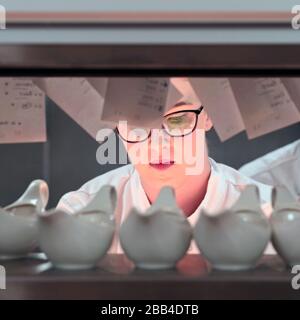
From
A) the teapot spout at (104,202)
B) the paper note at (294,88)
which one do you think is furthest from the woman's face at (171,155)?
the teapot spout at (104,202)

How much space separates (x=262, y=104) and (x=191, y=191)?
92 centimetres

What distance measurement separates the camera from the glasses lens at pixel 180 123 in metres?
A: 1.49

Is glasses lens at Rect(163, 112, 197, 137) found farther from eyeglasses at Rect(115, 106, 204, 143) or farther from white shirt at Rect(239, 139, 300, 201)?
white shirt at Rect(239, 139, 300, 201)

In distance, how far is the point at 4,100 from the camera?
95 cm

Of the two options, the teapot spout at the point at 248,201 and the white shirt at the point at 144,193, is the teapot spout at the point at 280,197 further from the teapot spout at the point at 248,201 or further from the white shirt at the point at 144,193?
the white shirt at the point at 144,193

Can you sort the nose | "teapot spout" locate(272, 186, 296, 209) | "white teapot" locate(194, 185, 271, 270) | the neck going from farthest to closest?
the neck
the nose
"teapot spout" locate(272, 186, 296, 209)
"white teapot" locate(194, 185, 271, 270)

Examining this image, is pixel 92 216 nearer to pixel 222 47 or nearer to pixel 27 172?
pixel 222 47

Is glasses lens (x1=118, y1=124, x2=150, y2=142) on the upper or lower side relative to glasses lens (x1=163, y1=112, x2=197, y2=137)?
lower

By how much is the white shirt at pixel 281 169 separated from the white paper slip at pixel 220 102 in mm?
989

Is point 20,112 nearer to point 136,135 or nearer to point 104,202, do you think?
point 104,202

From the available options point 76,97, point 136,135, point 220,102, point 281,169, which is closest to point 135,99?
point 220,102

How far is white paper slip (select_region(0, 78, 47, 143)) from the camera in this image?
Answer: 3.07ft

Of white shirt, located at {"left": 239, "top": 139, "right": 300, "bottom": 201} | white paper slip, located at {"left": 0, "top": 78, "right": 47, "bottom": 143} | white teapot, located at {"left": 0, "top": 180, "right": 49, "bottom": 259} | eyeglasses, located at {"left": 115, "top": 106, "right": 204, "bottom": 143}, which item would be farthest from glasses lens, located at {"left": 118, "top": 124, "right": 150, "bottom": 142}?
white teapot, located at {"left": 0, "top": 180, "right": 49, "bottom": 259}

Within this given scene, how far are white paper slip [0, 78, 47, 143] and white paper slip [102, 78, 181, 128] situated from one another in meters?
0.21
